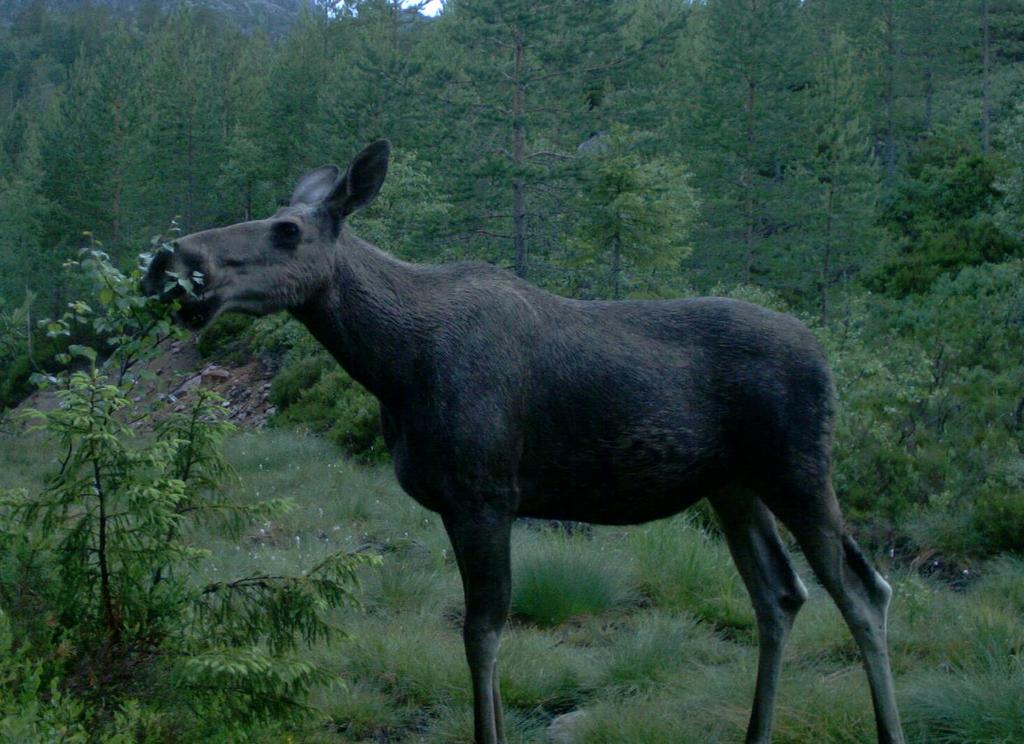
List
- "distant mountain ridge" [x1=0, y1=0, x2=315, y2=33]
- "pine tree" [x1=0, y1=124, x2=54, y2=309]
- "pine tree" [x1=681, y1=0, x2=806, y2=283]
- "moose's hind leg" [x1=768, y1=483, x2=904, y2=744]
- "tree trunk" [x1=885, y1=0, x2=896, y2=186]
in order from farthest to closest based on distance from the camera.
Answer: "distant mountain ridge" [x1=0, y1=0, x2=315, y2=33] < "pine tree" [x1=0, y1=124, x2=54, y2=309] < "tree trunk" [x1=885, y1=0, x2=896, y2=186] < "pine tree" [x1=681, y1=0, x2=806, y2=283] < "moose's hind leg" [x1=768, y1=483, x2=904, y2=744]

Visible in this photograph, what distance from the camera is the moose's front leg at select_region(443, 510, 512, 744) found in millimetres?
3906

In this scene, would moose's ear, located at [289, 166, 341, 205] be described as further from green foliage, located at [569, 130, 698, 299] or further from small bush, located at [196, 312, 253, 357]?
small bush, located at [196, 312, 253, 357]

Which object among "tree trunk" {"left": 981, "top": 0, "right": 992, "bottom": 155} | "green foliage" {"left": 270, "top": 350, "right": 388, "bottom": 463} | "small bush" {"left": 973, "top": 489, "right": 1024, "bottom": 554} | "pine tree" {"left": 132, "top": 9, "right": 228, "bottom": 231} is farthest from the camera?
"pine tree" {"left": 132, "top": 9, "right": 228, "bottom": 231}

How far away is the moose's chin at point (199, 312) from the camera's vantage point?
3672mm

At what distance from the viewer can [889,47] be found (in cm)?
3884

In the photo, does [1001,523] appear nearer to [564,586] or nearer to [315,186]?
[564,586]

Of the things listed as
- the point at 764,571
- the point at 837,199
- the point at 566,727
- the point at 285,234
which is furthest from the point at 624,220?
the point at 837,199

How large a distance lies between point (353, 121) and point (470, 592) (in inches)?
1223

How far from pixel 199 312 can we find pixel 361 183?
79cm

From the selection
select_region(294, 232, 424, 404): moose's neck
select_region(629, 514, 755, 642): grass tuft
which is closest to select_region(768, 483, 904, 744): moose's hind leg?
select_region(294, 232, 424, 404): moose's neck

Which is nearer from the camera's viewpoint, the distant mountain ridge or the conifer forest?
the conifer forest

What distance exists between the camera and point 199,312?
370cm

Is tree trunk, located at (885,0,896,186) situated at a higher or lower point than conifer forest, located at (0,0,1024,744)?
higher

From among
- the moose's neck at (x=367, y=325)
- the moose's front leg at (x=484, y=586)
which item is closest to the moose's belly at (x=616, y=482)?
the moose's front leg at (x=484, y=586)
